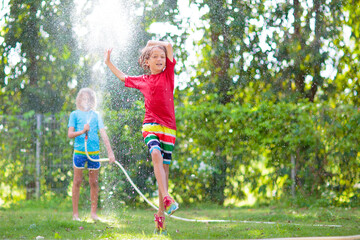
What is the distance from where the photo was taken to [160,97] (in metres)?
3.47

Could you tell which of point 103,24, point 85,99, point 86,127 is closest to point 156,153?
point 86,127

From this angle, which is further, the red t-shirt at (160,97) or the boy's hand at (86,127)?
the boy's hand at (86,127)

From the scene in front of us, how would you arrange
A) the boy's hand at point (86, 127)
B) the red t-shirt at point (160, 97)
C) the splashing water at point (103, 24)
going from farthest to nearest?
the splashing water at point (103, 24) → the boy's hand at point (86, 127) → the red t-shirt at point (160, 97)

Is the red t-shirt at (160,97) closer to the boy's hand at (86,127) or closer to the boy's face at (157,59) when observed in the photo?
the boy's face at (157,59)

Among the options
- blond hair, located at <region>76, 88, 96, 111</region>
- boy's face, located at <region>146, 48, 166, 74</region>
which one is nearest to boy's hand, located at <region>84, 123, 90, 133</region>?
blond hair, located at <region>76, 88, 96, 111</region>

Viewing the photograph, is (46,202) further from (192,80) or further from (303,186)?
(303,186)

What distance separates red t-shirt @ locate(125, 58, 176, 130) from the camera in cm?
346

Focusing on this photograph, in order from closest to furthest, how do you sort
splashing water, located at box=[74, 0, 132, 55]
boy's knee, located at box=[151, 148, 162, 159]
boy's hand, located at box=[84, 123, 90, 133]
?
1. boy's knee, located at box=[151, 148, 162, 159]
2. boy's hand, located at box=[84, 123, 90, 133]
3. splashing water, located at box=[74, 0, 132, 55]

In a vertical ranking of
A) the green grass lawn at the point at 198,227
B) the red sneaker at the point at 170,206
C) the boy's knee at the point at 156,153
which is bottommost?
the green grass lawn at the point at 198,227

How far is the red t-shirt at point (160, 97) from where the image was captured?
346 centimetres

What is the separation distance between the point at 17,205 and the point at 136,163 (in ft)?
5.54

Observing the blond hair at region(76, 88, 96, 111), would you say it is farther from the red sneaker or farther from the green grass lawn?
the red sneaker

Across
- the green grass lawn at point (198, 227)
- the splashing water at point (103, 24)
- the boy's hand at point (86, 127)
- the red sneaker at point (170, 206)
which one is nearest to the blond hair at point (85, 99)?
the boy's hand at point (86, 127)

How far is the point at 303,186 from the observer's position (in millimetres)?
5984
